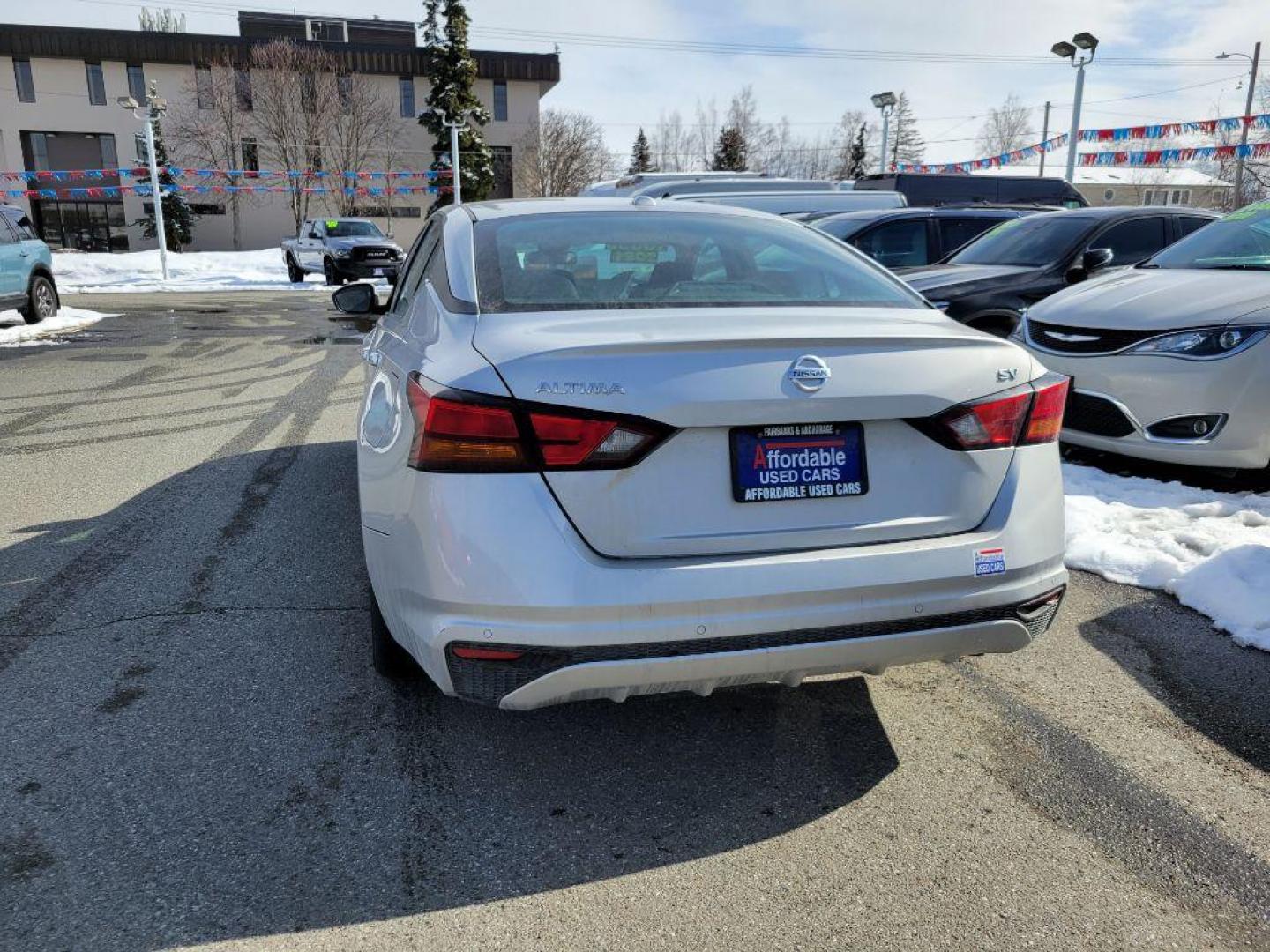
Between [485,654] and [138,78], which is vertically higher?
[138,78]

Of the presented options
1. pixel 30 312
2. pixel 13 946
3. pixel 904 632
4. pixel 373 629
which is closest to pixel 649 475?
pixel 904 632

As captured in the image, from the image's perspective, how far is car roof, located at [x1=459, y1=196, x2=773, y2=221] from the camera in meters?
3.54

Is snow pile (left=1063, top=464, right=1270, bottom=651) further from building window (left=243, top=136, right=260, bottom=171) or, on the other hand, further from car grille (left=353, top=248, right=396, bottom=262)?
building window (left=243, top=136, right=260, bottom=171)

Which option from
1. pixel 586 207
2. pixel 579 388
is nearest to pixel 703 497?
pixel 579 388

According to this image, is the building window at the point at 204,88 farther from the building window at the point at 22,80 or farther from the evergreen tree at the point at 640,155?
the evergreen tree at the point at 640,155

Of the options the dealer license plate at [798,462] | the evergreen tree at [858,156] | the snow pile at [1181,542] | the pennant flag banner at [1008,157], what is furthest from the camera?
the evergreen tree at [858,156]

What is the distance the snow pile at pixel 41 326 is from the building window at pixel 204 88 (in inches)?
1309

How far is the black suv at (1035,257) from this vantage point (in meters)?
7.73

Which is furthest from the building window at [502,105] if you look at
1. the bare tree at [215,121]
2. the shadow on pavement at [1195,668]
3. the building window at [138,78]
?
the shadow on pavement at [1195,668]

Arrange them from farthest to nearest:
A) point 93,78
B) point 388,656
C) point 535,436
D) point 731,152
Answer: point 731,152, point 93,78, point 388,656, point 535,436

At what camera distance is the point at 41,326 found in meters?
14.0

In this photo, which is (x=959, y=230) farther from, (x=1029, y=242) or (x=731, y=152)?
(x=731, y=152)

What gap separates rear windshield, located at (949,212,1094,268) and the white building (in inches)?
1706

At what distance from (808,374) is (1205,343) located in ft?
13.1
